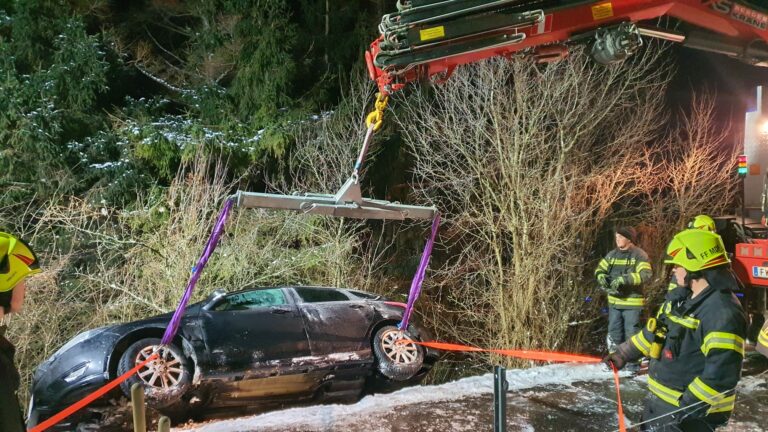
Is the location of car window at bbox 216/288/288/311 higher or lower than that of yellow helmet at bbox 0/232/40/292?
lower

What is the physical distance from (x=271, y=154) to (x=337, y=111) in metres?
1.61

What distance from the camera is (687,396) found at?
2.92m

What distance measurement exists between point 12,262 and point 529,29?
3.42 meters

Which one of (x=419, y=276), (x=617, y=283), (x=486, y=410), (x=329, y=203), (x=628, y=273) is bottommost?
(x=486, y=410)

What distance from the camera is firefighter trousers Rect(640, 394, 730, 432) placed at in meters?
3.01

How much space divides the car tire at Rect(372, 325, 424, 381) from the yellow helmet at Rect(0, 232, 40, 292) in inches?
140

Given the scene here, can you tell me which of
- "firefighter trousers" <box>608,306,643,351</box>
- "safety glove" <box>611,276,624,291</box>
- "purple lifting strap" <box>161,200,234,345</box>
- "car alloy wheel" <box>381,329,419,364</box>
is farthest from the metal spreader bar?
"firefighter trousers" <box>608,306,643,351</box>

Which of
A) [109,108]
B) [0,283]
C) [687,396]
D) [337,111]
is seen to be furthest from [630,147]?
[109,108]

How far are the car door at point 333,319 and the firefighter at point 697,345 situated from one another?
2773mm

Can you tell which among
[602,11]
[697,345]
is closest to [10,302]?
[697,345]

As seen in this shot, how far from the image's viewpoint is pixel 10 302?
7.45 feet

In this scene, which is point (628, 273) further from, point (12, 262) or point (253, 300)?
point (12, 262)

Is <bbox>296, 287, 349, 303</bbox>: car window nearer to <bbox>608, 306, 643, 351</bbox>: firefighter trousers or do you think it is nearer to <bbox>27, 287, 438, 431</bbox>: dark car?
<bbox>27, 287, 438, 431</bbox>: dark car

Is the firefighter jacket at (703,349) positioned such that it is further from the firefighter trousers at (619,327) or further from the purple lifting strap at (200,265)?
the firefighter trousers at (619,327)
